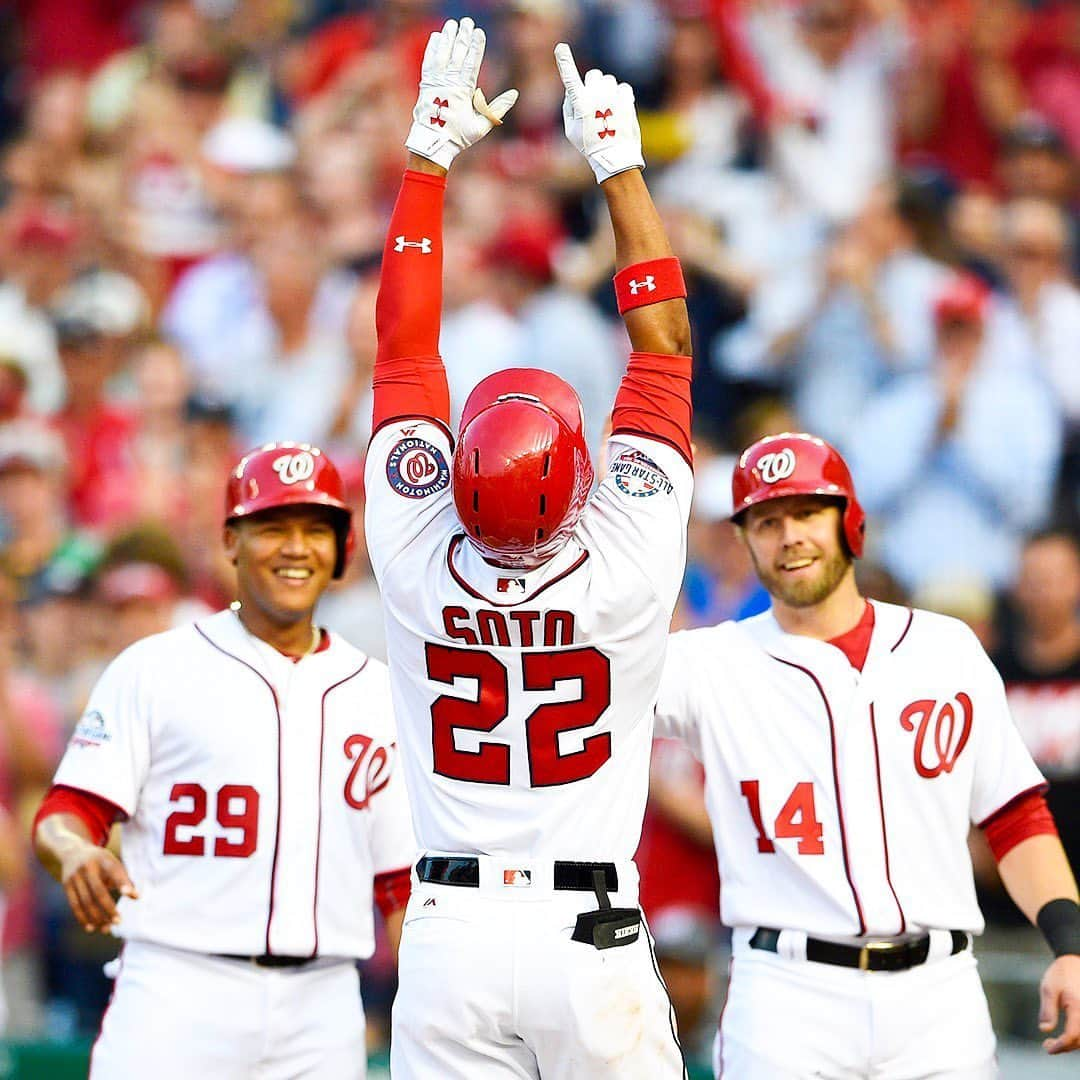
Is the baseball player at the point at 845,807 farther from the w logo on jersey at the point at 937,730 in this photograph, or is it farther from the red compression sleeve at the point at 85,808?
the red compression sleeve at the point at 85,808

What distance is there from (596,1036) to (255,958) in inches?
48.1

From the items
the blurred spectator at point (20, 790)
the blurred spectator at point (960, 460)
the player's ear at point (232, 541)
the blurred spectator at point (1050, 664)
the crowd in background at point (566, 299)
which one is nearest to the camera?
the player's ear at point (232, 541)

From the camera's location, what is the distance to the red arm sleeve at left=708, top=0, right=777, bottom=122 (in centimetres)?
959

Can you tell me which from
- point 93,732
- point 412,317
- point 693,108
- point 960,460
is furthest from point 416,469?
point 693,108

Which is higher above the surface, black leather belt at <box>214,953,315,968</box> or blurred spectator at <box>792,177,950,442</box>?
blurred spectator at <box>792,177,950,442</box>

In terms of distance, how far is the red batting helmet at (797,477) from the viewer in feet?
15.9

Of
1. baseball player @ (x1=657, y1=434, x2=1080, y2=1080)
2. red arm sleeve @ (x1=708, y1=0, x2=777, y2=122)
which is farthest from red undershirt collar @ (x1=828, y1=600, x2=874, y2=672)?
red arm sleeve @ (x1=708, y1=0, x2=777, y2=122)

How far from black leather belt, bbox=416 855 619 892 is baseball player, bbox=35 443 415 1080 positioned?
87cm

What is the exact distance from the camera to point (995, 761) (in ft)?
15.7

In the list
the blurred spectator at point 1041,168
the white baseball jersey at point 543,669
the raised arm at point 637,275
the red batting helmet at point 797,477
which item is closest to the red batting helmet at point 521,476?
the white baseball jersey at point 543,669

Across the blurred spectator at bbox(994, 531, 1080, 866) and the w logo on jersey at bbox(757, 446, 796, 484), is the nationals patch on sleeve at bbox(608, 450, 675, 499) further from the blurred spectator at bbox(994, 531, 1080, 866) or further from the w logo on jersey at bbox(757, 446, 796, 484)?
the blurred spectator at bbox(994, 531, 1080, 866)

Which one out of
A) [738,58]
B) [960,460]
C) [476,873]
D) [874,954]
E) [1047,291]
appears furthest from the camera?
[738,58]

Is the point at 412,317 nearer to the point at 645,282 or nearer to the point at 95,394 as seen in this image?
the point at 645,282

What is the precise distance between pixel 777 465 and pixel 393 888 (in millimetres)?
1447
